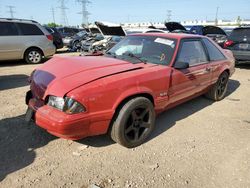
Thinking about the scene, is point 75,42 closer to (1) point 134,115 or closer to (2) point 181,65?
(2) point 181,65

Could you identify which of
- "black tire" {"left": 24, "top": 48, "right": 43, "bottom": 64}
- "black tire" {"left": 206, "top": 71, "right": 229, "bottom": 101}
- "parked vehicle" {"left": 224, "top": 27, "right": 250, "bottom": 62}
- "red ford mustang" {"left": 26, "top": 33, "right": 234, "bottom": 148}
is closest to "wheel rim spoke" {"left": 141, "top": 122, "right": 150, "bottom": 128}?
"red ford mustang" {"left": 26, "top": 33, "right": 234, "bottom": 148}

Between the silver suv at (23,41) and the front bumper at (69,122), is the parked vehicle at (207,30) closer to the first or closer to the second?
the silver suv at (23,41)

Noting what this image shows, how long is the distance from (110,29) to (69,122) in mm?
10816

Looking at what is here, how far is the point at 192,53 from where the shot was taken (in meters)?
4.64

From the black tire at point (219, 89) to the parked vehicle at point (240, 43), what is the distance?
4031 millimetres

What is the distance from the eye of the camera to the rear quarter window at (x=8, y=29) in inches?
376

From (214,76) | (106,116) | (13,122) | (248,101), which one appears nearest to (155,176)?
(106,116)

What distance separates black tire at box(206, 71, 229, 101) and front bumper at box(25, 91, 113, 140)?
321 centimetres

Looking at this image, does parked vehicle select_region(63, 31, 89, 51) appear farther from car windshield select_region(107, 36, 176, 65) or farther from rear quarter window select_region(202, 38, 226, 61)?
car windshield select_region(107, 36, 176, 65)

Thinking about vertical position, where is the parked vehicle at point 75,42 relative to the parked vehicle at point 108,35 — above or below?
below

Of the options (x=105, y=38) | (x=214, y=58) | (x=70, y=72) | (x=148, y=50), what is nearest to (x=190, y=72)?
(x=148, y=50)

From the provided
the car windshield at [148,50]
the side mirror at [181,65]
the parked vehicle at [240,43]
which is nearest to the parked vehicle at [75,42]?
the parked vehicle at [240,43]

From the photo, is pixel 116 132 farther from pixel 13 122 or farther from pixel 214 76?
pixel 214 76

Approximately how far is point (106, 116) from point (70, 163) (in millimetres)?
758
